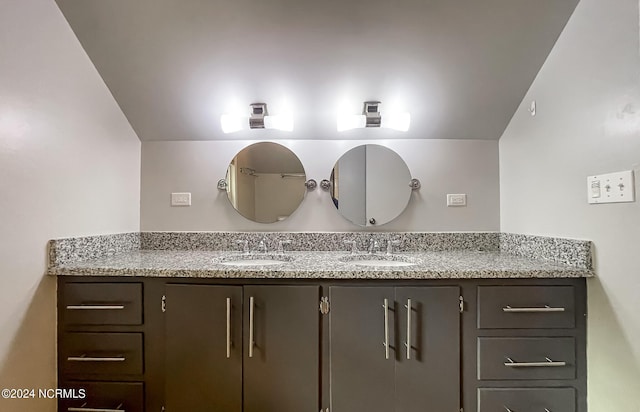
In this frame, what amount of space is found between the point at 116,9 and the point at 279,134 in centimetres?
105

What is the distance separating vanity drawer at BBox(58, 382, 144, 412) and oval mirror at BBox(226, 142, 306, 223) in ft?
3.63

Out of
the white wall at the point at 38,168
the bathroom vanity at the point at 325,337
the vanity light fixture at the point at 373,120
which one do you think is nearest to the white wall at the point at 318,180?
the vanity light fixture at the point at 373,120

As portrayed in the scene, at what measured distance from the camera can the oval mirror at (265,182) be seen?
2.24 m

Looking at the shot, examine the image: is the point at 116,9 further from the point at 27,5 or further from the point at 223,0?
the point at 223,0

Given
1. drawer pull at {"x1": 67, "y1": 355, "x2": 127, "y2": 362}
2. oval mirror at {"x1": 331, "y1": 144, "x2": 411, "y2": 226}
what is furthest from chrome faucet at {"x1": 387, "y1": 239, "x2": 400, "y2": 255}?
drawer pull at {"x1": 67, "y1": 355, "x2": 127, "y2": 362}

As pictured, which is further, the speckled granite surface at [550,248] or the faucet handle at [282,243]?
the faucet handle at [282,243]

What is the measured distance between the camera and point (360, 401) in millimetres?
1479

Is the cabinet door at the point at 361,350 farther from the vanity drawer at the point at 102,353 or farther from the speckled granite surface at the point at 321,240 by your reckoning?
the vanity drawer at the point at 102,353

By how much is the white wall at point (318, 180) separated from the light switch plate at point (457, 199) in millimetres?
29

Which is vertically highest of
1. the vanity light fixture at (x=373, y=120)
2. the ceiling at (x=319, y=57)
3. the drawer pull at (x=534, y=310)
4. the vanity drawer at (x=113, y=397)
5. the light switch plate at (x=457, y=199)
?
the ceiling at (x=319, y=57)

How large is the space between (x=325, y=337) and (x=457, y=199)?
4.26 feet

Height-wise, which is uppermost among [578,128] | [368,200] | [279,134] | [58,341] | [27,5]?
[27,5]

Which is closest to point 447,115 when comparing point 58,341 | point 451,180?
point 451,180

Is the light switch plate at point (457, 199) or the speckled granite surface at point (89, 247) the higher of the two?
the light switch plate at point (457, 199)
